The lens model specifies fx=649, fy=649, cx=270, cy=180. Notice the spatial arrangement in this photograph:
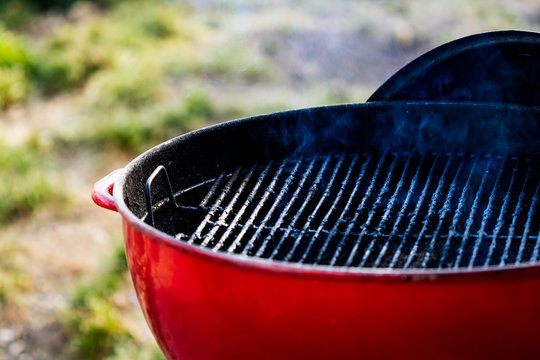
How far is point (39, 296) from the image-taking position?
3.02 meters

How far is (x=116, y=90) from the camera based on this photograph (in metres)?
4.91

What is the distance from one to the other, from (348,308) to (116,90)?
4118 mm

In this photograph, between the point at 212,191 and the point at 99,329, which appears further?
the point at 99,329

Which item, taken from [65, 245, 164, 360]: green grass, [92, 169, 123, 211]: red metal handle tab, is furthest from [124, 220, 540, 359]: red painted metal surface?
[65, 245, 164, 360]: green grass

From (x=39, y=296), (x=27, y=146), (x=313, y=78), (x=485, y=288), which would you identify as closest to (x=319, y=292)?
(x=485, y=288)

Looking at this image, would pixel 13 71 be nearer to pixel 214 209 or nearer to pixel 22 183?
pixel 22 183

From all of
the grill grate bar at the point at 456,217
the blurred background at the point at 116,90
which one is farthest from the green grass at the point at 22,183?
the grill grate bar at the point at 456,217

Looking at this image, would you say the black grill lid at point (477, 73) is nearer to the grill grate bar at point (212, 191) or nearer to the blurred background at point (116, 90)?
the grill grate bar at point (212, 191)

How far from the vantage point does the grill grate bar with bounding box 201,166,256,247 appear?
1.62 metres

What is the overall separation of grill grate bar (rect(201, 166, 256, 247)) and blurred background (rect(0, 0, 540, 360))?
1.04 meters

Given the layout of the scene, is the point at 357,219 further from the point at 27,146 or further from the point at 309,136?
the point at 27,146

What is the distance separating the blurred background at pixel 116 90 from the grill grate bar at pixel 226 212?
3.43ft

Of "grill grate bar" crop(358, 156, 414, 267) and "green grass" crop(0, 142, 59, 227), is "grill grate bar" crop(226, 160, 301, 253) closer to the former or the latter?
"grill grate bar" crop(358, 156, 414, 267)

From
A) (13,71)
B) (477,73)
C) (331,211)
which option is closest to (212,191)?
(331,211)
